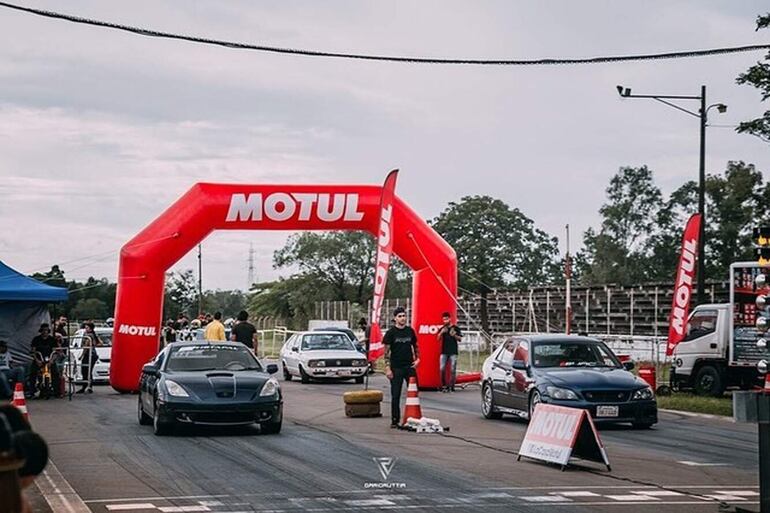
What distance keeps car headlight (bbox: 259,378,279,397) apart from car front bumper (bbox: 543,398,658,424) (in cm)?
408

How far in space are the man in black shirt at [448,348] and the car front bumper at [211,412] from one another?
1150 cm

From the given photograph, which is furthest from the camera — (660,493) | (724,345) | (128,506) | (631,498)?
(724,345)

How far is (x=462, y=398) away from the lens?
1103 inches

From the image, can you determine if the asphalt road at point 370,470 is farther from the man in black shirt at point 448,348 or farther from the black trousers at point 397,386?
the man in black shirt at point 448,348

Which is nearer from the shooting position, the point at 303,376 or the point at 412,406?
the point at 412,406

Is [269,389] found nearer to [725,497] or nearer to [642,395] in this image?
[642,395]

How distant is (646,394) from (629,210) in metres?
57.9

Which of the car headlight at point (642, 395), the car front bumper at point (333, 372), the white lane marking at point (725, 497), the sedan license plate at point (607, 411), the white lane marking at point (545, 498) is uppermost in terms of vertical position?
the car front bumper at point (333, 372)


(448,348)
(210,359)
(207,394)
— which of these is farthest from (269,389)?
(448,348)

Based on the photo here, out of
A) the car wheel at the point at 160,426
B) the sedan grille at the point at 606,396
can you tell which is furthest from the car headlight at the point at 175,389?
the sedan grille at the point at 606,396

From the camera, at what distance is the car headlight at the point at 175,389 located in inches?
715

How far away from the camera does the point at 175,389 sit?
18.2 meters

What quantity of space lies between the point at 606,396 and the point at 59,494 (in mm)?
9592

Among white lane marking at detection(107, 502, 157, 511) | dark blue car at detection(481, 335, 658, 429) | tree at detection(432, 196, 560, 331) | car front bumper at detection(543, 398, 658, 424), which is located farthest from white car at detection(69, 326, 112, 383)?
tree at detection(432, 196, 560, 331)
